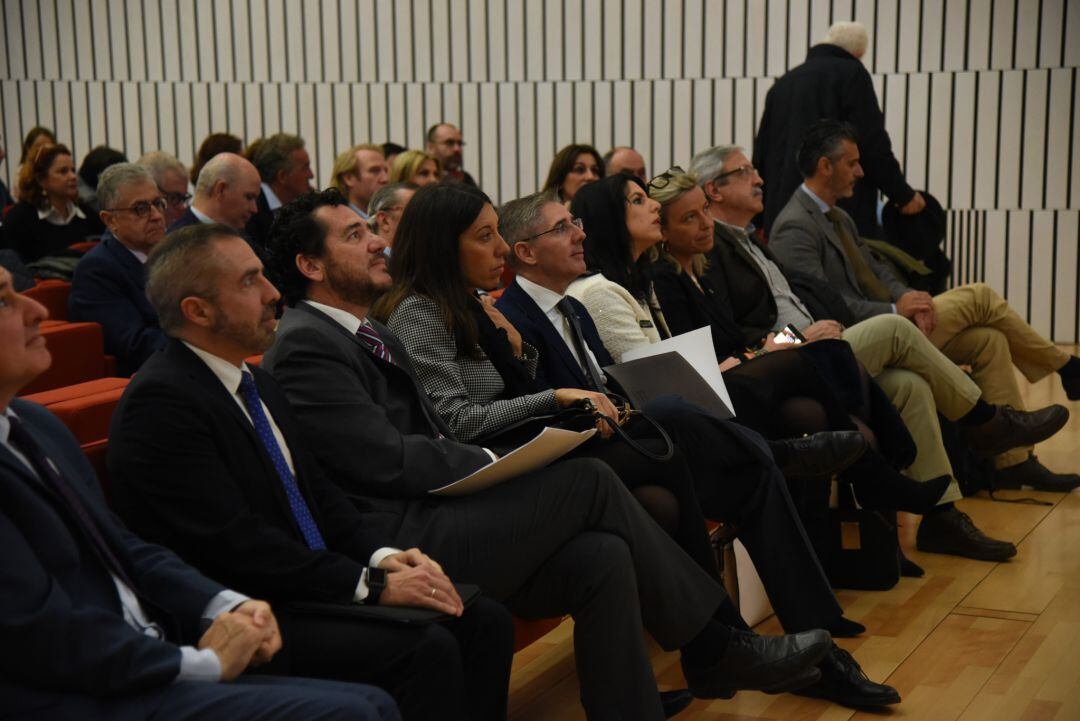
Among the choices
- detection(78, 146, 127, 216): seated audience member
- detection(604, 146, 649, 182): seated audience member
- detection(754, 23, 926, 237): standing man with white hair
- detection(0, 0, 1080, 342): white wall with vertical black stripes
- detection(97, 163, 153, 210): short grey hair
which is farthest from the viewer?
detection(0, 0, 1080, 342): white wall with vertical black stripes

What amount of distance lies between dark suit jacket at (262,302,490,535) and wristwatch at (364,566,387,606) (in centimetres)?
24

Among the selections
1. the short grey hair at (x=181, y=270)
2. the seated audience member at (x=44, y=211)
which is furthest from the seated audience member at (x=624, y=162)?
the short grey hair at (x=181, y=270)

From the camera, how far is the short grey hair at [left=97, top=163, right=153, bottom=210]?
4629 millimetres

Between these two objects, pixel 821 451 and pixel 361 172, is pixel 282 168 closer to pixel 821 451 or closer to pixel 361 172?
pixel 361 172

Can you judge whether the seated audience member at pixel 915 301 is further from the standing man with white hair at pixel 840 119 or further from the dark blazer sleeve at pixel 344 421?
the dark blazer sleeve at pixel 344 421

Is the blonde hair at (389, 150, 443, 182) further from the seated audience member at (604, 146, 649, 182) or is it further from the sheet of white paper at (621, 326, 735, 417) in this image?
the sheet of white paper at (621, 326, 735, 417)

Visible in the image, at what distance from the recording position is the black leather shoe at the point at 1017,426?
4.67 m

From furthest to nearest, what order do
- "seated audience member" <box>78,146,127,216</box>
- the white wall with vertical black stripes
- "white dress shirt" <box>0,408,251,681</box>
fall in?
the white wall with vertical black stripes
"seated audience member" <box>78,146,127,216</box>
"white dress shirt" <box>0,408,251,681</box>

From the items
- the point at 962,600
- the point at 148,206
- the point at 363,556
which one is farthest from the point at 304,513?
the point at 148,206

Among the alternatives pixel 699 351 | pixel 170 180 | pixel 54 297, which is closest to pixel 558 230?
pixel 699 351

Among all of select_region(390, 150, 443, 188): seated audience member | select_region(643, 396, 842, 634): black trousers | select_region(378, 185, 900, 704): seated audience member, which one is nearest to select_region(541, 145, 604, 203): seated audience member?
select_region(390, 150, 443, 188): seated audience member

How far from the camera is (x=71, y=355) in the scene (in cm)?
395

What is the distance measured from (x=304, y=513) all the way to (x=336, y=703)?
56 cm

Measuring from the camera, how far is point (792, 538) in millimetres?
3227
